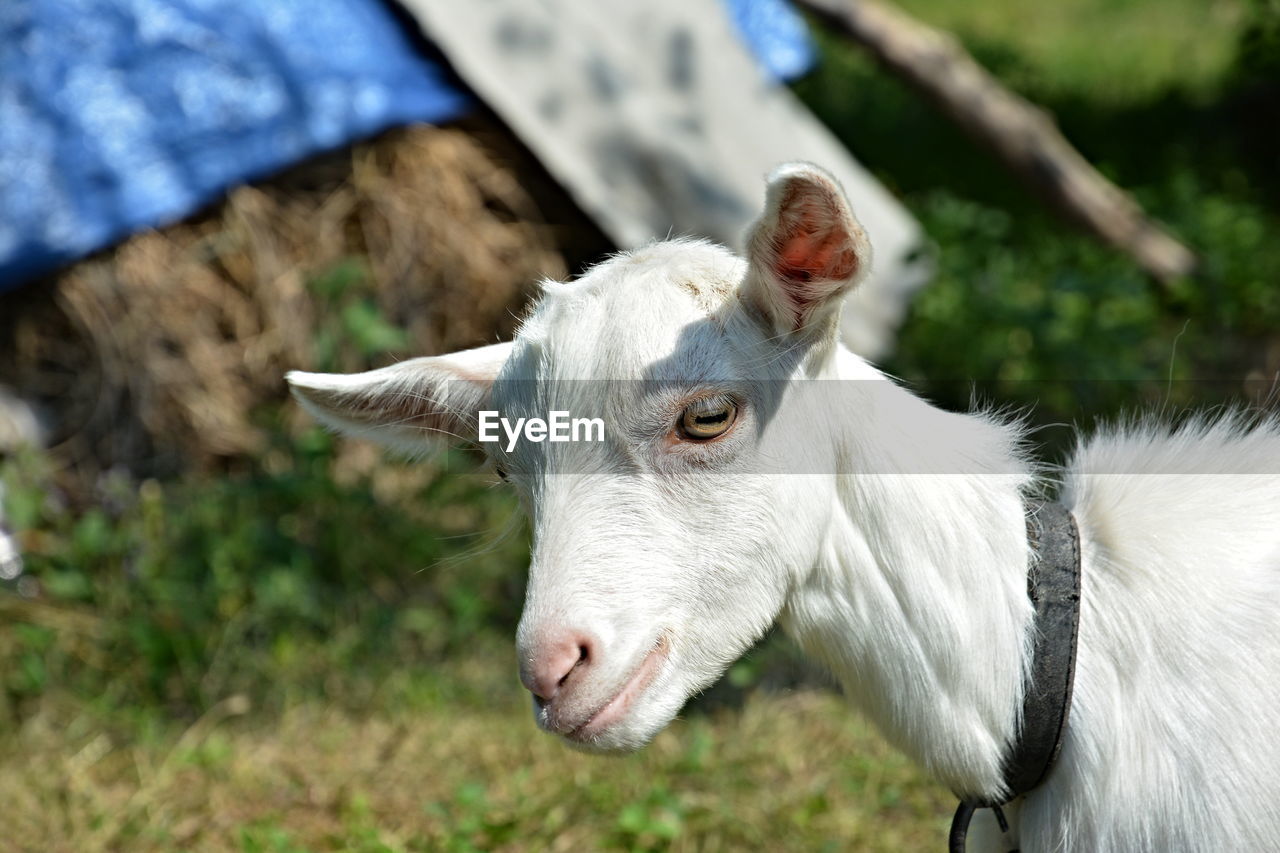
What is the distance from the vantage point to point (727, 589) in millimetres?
2229

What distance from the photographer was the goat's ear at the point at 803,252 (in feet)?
6.70

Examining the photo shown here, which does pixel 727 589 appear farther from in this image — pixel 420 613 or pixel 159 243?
pixel 159 243

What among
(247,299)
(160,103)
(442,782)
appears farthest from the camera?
(247,299)

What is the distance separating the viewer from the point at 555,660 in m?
2.10

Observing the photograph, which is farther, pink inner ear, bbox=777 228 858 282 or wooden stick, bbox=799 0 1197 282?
wooden stick, bbox=799 0 1197 282

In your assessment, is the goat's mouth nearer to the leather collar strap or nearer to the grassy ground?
the leather collar strap

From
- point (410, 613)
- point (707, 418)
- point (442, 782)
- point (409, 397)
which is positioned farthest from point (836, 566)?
point (410, 613)

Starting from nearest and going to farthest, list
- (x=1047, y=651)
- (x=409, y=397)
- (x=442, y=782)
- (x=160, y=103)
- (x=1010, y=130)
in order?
(x=1047, y=651) < (x=409, y=397) < (x=442, y=782) < (x=160, y=103) < (x=1010, y=130)

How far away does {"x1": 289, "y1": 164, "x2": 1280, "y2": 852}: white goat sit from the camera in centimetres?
214

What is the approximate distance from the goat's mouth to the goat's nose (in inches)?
3.1

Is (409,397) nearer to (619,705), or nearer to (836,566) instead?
(619,705)

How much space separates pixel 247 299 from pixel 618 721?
12.8ft

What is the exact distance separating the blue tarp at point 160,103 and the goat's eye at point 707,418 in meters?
3.58

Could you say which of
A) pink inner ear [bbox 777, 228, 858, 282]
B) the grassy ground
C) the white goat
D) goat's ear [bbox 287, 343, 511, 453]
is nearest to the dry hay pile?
the grassy ground
